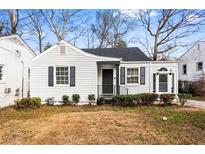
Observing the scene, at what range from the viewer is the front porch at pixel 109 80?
35.6 feet

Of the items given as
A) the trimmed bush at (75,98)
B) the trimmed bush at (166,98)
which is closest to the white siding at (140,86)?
the trimmed bush at (166,98)

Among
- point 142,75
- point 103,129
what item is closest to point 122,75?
point 142,75

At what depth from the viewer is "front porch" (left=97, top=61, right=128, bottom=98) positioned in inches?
428

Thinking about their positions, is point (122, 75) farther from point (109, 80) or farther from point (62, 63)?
point (62, 63)

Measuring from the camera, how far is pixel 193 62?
56.2 ft

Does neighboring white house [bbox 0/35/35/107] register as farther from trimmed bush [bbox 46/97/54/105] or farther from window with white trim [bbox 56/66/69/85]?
window with white trim [bbox 56/66/69/85]

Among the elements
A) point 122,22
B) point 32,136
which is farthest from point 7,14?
point 32,136

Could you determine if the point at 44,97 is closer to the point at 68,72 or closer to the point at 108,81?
the point at 68,72

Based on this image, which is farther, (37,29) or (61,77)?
(37,29)

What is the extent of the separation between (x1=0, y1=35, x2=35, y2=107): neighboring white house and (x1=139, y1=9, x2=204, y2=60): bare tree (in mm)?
7498

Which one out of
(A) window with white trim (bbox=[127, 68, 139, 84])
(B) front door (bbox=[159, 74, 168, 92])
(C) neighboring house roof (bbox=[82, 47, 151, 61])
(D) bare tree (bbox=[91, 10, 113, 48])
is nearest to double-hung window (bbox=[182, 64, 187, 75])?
(C) neighboring house roof (bbox=[82, 47, 151, 61])

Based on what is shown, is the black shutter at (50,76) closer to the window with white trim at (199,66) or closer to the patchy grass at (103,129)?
the patchy grass at (103,129)

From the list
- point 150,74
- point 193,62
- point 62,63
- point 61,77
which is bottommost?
point 61,77

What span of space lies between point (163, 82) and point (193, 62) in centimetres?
707
